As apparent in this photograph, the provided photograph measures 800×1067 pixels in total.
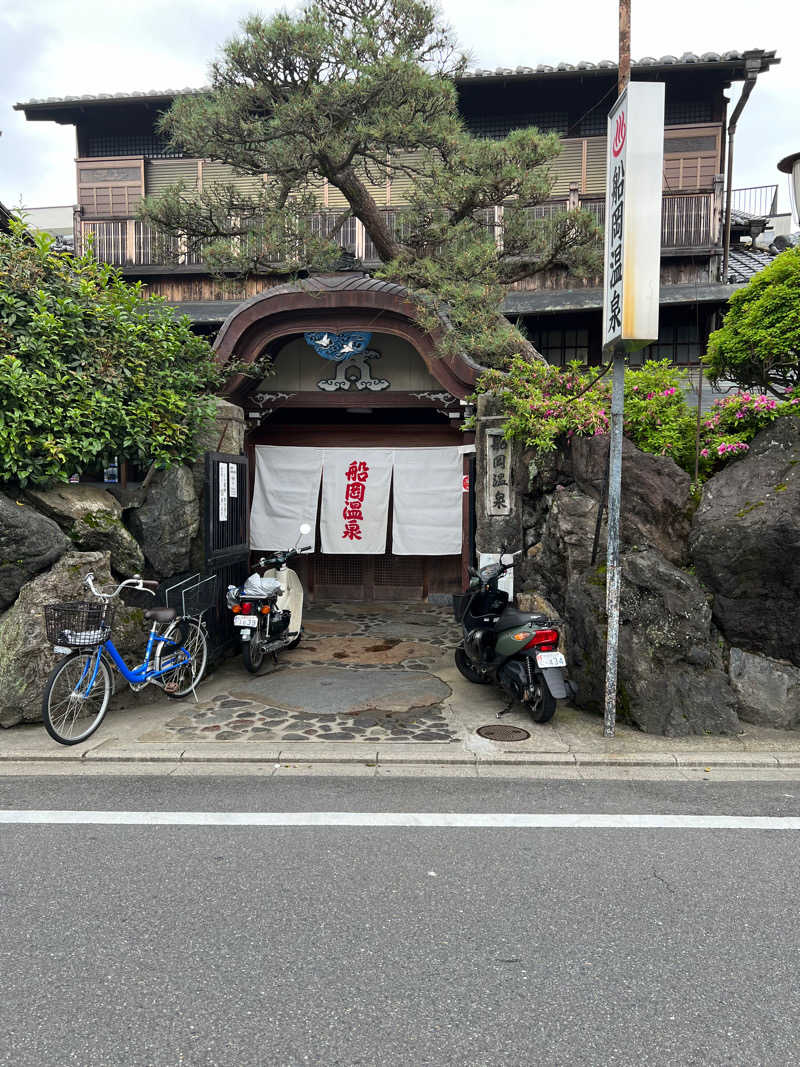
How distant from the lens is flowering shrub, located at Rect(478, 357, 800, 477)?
24.7ft

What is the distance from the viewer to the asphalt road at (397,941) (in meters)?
2.73

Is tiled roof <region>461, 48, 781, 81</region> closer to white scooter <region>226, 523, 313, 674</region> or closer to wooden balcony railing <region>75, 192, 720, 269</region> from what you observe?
wooden balcony railing <region>75, 192, 720, 269</region>

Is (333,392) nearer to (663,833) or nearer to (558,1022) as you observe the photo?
(663,833)

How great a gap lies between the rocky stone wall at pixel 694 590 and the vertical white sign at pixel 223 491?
3947mm

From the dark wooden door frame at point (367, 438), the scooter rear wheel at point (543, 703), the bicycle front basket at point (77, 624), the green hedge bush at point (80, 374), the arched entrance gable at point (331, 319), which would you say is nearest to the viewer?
the bicycle front basket at point (77, 624)

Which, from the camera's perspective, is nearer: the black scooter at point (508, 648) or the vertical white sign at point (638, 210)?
the vertical white sign at point (638, 210)

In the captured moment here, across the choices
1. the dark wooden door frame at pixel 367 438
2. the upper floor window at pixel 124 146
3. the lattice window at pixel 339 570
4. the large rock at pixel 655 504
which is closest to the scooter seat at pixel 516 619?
the large rock at pixel 655 504

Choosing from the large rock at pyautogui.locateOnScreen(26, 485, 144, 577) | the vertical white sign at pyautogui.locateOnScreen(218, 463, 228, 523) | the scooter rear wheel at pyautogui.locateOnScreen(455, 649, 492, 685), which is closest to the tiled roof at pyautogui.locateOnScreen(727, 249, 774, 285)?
the scooter rear wheel at pyautogui.locateOnScreen(455, 649, 492, 685)

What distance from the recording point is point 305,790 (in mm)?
5195

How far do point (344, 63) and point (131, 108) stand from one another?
9.10m

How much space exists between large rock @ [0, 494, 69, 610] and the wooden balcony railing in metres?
6.78

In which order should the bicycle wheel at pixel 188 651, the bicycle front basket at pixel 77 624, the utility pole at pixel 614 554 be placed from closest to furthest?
the bicycle front basket at pixel 77 624 < the utility pole at pixel 614 554 < the bicycle wheel at pixel 188 651

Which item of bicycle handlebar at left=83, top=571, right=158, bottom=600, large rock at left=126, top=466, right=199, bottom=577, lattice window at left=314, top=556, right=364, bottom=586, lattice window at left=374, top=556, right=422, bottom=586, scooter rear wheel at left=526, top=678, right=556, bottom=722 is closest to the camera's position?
scooter rear wheel at left=526, top=678, right=556, bottom=722

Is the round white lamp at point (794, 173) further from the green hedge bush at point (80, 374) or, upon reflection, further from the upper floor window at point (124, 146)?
the upper floor window at point (124, 146)
